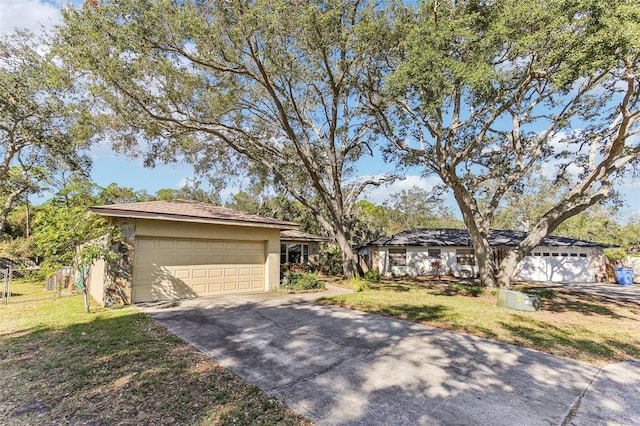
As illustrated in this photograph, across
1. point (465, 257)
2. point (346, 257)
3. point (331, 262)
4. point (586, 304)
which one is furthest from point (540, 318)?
point (331, 262)

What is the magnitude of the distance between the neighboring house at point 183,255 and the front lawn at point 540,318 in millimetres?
3442

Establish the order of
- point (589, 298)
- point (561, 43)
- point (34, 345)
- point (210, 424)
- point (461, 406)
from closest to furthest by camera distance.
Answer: point (210, 424) < point (461, 406) < point (34, 345) < point (561, 43) < point (589, 298)

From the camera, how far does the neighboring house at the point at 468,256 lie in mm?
18641

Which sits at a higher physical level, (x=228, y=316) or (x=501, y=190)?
(x=501, y=190)

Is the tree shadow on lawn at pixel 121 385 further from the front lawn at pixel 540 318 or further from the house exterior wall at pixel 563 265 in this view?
the house exterior wall at pixel 563 265

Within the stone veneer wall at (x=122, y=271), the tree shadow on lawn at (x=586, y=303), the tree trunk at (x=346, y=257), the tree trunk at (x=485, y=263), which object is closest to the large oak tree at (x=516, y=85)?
the tree trunk at (x=485, y=263)

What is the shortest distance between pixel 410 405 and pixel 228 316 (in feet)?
17.8

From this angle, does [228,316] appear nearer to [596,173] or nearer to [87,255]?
[87,255]

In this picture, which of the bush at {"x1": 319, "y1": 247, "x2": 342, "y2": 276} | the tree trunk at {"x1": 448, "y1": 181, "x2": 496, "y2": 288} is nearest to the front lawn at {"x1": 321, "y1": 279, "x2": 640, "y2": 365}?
the tree trunk at {"x1": 448, "y1": 181, "x2": 496, "y2": 288}

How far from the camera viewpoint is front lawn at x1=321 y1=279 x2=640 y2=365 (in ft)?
19.4

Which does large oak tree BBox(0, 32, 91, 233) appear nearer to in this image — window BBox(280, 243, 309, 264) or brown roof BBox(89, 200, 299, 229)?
brown roof BBox(89, 200, 299, 229)

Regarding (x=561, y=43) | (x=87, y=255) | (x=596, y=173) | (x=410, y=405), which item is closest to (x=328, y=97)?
(x=561, y=43)

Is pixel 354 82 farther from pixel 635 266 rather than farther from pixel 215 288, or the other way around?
pixel 635 266

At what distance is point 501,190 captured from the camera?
12.5 metres
